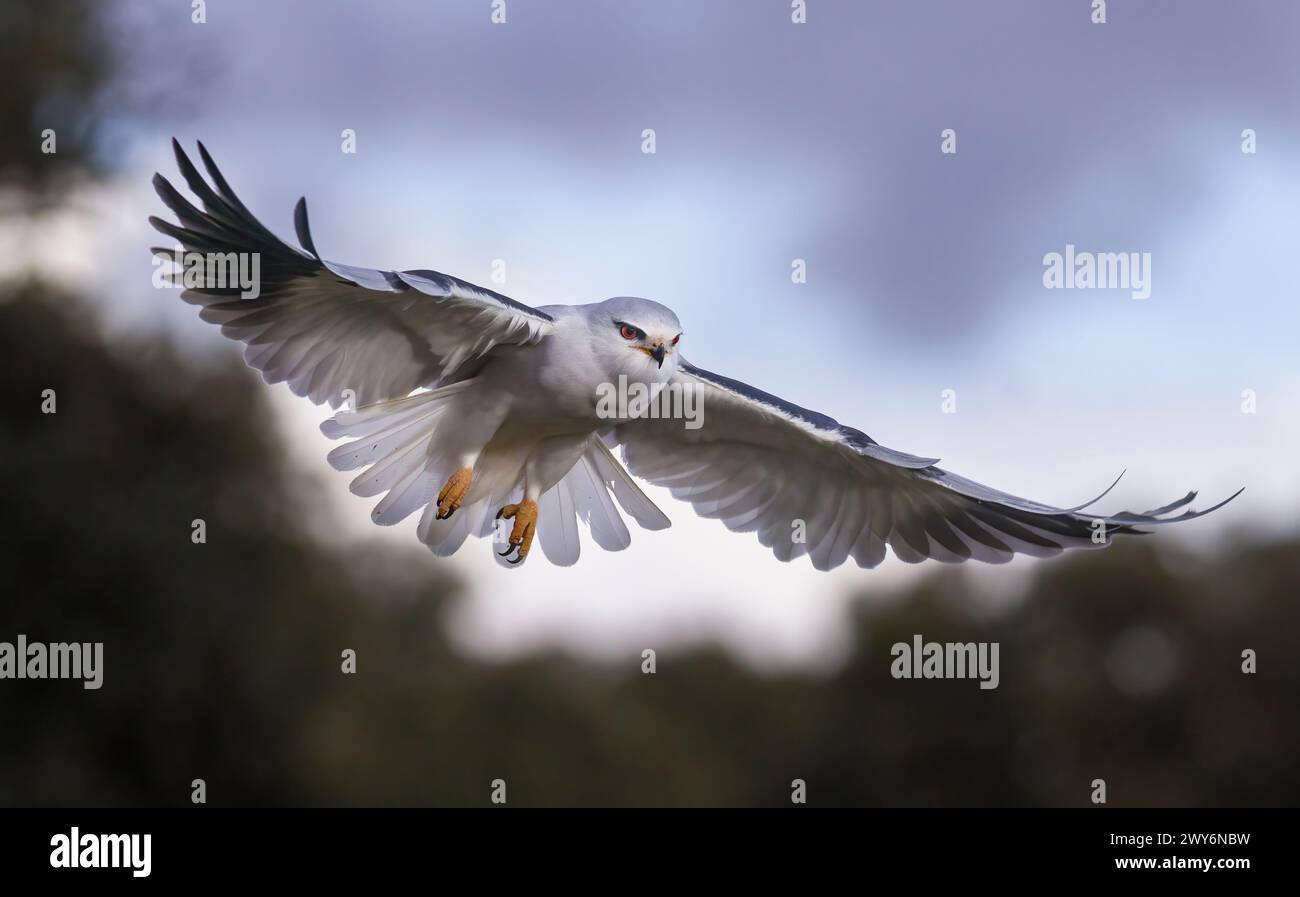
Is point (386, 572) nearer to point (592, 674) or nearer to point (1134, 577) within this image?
point (592, 674)

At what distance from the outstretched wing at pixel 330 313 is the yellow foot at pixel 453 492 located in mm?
485

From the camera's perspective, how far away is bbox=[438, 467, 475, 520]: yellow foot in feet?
25.9

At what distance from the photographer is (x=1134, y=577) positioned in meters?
48.8

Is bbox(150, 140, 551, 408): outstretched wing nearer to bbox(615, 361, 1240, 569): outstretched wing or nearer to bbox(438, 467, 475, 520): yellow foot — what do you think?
bbox(438, 467, 475, 520): yellow foot

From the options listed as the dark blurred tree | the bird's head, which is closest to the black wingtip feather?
the bird's head

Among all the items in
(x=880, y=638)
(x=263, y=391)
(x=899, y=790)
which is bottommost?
(x=899, y=790)

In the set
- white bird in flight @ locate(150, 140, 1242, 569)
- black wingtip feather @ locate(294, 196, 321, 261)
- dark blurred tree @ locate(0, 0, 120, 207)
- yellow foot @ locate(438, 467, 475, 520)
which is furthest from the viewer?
dark blurred tree @ locate(0, 0, 120, 207)

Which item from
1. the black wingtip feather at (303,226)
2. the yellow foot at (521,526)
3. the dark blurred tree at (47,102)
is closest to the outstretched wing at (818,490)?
the yellow foot at (521,526)

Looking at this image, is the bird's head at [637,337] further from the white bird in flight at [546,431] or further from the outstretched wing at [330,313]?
the outstretched wing at [330,313]

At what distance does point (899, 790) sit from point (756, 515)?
36.9m

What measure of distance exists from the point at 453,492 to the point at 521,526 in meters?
0.39

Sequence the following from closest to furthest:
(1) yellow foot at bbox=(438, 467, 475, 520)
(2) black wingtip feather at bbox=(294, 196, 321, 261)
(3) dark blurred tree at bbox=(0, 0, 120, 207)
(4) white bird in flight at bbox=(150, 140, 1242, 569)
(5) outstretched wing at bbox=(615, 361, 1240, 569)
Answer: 1. (2) black wingtip feather at bbox=(294, 196, 321, 261)
2. (4) white bird in flight at bbox=(150, 140, 1242, 569)
3. (1) yellow foot at bbox=(438, 467, 475, 520)
4. (5) outstretched wing at bbox=(615, 361, 1240, 569)
5. (3) dark blurred tree at bbox=(0, 0, 120, 207)

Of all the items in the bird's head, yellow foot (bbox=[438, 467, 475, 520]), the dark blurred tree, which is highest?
the dark blurred tree
